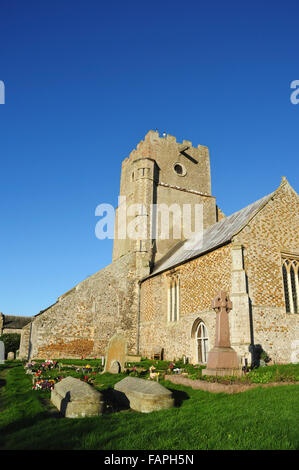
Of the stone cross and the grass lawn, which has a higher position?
the stone cross

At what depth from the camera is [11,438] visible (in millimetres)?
5500

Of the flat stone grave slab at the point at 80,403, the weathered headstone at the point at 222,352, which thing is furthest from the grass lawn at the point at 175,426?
the weathered headstone at the point at 222,352

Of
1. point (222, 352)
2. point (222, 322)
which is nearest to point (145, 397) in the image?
point (222, 352)

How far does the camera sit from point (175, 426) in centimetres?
564

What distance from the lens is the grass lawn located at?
4.77 metres

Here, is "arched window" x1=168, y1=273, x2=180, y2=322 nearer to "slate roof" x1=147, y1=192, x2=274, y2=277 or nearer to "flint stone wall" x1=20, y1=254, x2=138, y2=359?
"slate roof" x1=147, y1=192, x2=274, y2=277

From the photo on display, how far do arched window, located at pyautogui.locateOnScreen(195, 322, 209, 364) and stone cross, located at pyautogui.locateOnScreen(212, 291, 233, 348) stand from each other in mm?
4865

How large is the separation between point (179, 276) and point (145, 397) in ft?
41.6

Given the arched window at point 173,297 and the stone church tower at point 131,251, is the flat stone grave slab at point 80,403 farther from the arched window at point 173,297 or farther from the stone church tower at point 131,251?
the arched window at point 173,297

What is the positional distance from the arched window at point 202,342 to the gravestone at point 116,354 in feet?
15.3

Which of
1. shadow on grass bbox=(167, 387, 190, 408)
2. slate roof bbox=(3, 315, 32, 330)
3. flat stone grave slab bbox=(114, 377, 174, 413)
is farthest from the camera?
slate roof bbox=(3, 315, 32, 330)

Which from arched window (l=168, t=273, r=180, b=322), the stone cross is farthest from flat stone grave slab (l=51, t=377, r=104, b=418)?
arched window (l=168, t=273, r=180, b=322)
